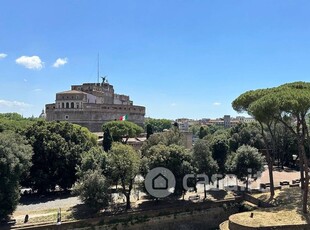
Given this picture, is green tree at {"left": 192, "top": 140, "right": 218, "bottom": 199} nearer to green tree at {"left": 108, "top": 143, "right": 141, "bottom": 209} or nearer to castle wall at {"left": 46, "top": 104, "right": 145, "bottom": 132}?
green tree at {"left": 108, "top": 143, "right": 141, "bottom": 209}

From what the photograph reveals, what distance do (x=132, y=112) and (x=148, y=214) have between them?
151 feet

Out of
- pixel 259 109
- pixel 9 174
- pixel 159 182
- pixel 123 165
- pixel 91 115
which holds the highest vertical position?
pixel 91 115

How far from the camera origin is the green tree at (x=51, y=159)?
24542 millimetres

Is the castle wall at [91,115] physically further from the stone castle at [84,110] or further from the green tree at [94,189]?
the green tree at [94,189]

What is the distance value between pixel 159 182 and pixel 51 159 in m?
9.51

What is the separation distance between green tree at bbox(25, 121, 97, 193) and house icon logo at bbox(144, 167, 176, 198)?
7285 millimetres

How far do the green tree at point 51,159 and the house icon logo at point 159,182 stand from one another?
729 cm

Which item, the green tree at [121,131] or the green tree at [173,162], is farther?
the green tree at [121,131]

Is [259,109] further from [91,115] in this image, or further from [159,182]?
[91,115]

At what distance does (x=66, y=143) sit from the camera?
26.1m

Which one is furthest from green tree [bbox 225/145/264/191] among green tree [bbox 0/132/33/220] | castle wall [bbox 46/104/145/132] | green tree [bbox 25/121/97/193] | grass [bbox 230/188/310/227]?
castle wall [bbox 46/104/145/132]

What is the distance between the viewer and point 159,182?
70.5 feet

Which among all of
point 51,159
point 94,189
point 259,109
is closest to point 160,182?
point 94,189

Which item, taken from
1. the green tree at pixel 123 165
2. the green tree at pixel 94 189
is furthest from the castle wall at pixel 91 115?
the green tree at pixel 94 189
